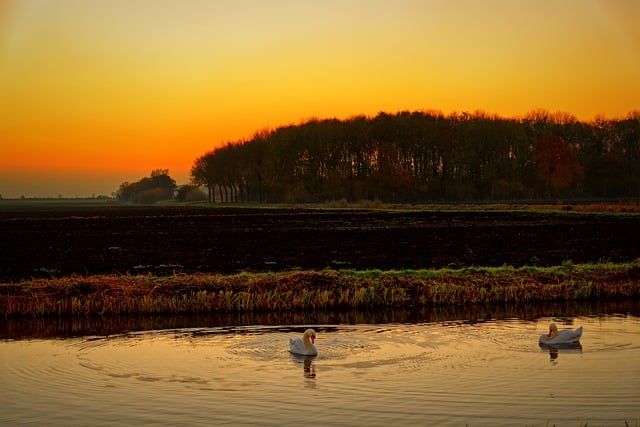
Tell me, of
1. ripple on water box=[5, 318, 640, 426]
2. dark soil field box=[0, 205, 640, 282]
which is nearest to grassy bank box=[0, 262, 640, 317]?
ripple on water box=[5, 318, 640, 426]

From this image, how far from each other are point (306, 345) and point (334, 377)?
2.18m

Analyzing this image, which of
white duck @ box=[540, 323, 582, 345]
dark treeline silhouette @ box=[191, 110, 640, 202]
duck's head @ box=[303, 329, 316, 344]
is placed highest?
dark treeline silhouette @ box=[191, 110, 640, 202]

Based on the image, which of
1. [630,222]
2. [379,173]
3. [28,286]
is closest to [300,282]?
[28,286]

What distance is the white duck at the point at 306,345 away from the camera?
19.6 m

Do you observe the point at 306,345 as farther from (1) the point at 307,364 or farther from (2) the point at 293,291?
(2) the point at 293,291

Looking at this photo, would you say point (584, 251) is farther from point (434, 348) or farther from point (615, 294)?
point (434, 348)

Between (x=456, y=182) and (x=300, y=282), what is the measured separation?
13775cm

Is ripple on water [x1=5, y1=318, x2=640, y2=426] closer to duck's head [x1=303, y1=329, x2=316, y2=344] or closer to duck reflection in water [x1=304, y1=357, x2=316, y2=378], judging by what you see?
duck reflection in water [x1=304, y1=357, x2=316, y2=378]

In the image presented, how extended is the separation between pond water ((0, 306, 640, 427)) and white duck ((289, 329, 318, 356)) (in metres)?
0.29

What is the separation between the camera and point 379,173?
159 meters

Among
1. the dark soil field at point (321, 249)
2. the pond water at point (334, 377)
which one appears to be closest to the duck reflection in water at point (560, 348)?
the pond water at point (334, 377)

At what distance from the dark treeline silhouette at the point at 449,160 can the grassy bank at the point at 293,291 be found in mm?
124162

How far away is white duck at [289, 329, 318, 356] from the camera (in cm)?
1961

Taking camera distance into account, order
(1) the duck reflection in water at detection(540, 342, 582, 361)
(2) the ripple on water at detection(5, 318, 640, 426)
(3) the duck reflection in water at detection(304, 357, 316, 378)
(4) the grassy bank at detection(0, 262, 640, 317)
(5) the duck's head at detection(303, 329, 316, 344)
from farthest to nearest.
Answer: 1. (4) the grassy bank at detection(0, 262, 640, 317)
2. (1) the duck reflection in water at detection(540, 342, 582, 361)
3. (5) the duck's head at detection(303, 329, 316, 344)
4. (3) the duck reflection in water at detection(304, 357, 316, 378)
5. (2) the ripple on water at detection(5, 318, 640, 426)
